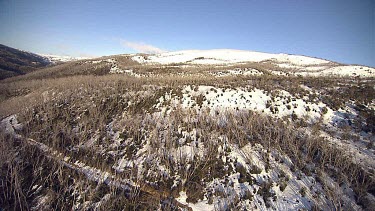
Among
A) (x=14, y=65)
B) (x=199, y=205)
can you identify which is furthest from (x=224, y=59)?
(x=14, y=65)

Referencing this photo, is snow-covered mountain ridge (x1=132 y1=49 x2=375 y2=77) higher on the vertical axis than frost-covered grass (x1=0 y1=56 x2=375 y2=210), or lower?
higher

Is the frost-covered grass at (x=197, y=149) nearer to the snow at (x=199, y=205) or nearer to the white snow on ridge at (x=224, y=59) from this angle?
the snow at (x=199, y=205)

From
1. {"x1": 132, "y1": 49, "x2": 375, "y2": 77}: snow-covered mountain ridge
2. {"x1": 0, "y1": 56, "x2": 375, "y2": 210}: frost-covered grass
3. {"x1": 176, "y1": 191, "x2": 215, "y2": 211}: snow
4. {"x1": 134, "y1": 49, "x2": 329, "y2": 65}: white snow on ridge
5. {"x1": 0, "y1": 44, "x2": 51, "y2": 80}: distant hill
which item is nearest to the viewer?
{"x1": 176, "y1": 191, "x2": 215, "y2": 211}: snow

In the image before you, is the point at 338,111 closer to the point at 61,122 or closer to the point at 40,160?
the point at 40,160

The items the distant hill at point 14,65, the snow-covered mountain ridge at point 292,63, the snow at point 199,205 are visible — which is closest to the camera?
the snow at point 199,205

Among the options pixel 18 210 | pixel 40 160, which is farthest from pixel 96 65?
pixel 18 210

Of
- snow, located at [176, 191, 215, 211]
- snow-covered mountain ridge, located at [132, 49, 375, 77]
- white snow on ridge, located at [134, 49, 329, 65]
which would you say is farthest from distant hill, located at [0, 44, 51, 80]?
snow, located at [176, 191, 215, 211]

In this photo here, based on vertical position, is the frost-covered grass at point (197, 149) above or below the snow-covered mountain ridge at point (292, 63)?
below

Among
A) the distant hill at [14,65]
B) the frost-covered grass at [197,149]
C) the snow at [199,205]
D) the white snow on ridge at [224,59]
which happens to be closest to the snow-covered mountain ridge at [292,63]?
the white snow on ridge at [224,59]

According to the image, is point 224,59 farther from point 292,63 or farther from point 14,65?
point 14,65

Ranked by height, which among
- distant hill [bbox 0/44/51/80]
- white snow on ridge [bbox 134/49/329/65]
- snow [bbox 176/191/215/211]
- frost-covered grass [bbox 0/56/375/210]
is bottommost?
snow [bbox 176/191/215/211]

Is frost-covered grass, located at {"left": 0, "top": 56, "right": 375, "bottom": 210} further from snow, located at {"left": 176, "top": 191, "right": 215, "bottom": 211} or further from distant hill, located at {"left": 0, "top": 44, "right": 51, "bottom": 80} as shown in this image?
distant hill, located at {"left": 0, "top": 44, "right": 51, "bottom": 80}
